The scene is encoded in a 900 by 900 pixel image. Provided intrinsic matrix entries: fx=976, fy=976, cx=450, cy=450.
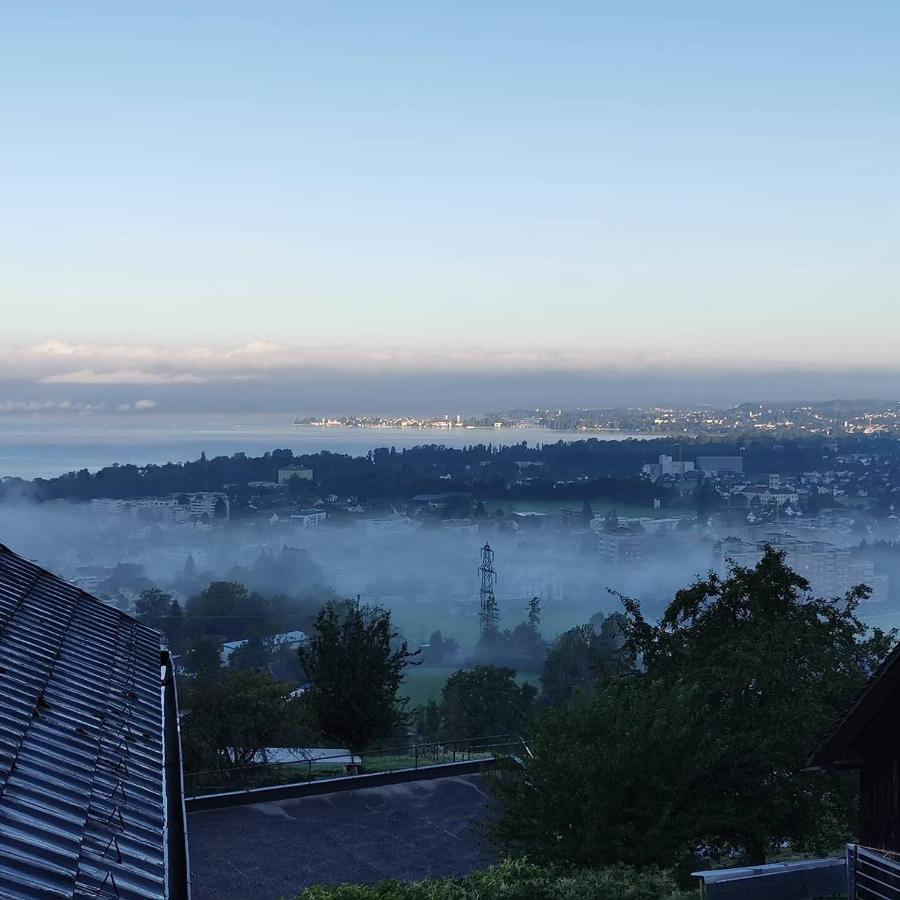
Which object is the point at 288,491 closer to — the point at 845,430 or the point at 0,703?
the point at 845,430

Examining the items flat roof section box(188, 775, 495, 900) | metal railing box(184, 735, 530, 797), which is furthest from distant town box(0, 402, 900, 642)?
flat roof section box(188, 775, 495, 900)

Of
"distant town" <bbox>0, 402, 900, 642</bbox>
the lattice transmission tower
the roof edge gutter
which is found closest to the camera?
the roof edge gutter

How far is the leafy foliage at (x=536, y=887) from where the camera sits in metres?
11.2

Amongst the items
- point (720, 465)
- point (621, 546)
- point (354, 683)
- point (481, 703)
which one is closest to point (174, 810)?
point (354, 683)

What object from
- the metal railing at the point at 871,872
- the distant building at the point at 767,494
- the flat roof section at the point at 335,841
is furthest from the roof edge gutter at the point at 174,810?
the distant building at the point at 767,494

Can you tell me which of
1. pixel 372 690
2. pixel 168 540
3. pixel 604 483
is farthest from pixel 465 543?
pixel 372 690

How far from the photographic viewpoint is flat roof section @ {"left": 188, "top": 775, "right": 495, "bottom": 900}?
1535cm

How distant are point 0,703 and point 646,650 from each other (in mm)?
16246

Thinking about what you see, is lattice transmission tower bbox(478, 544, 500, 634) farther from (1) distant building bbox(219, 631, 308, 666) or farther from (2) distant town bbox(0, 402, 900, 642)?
(1) distant building bbox(219, 631, 308, 666)

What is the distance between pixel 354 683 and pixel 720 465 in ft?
528

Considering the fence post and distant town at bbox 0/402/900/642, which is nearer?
the fence post

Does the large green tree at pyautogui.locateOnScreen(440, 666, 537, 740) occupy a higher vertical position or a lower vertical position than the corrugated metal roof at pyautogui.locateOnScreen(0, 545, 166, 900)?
lower

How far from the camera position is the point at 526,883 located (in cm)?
1200

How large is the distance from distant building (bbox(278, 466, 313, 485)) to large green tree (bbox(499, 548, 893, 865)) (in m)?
162
